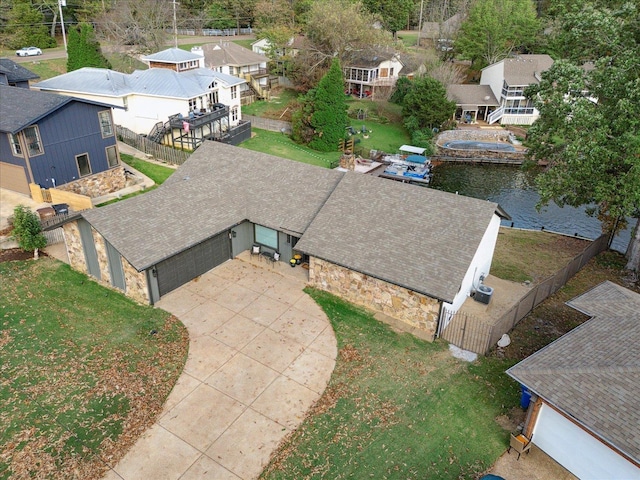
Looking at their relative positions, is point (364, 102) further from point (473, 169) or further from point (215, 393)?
point (215, 393)

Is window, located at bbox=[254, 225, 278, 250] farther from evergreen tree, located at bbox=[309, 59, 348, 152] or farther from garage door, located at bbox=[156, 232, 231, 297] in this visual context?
evergreen tree, located at bbox=[309, 59, 348, 152]

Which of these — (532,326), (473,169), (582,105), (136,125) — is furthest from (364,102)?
(532,326)

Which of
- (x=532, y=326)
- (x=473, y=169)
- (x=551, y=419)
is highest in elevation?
(x=551, y=419)

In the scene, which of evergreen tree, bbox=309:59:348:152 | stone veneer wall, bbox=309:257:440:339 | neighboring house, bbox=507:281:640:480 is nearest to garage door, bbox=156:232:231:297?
stone veneer wall, bbox=309:257:440:339

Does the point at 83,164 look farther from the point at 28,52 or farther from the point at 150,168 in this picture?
the point at 28,52

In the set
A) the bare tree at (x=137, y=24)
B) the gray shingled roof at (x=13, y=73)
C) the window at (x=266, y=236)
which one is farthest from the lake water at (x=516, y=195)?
the bare tree at (x=137, y=24)
